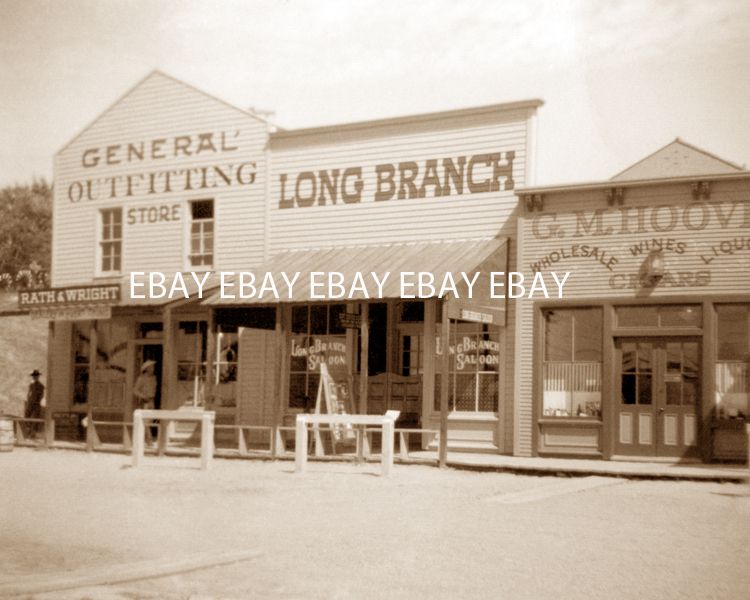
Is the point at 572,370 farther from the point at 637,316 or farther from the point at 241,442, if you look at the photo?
the point at 241,442

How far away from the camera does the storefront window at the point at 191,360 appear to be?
20.9 metres

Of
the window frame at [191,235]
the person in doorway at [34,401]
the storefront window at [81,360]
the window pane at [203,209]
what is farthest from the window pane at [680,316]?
the person in doorway at [34,401]

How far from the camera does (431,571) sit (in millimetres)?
7332

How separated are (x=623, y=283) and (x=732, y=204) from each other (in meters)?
1.95

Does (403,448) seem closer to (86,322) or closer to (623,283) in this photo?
(623,283)

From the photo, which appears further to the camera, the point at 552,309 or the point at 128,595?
the point at 552,309

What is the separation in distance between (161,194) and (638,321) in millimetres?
9977

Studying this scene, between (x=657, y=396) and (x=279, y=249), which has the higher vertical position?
(x=279, y=249)

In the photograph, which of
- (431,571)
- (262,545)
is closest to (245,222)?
(262,545)

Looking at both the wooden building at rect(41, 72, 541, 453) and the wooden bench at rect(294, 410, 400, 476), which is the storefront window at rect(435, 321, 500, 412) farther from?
the wooden bench at rect(294, 410, 400, 476)

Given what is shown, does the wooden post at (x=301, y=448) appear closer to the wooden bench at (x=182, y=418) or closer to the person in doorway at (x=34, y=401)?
the wooden bench at (x=182, y=418)

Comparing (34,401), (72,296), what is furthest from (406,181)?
(34,401)

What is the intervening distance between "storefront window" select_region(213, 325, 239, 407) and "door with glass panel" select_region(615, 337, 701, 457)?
24.3ft

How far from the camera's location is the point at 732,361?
16.0 meters
